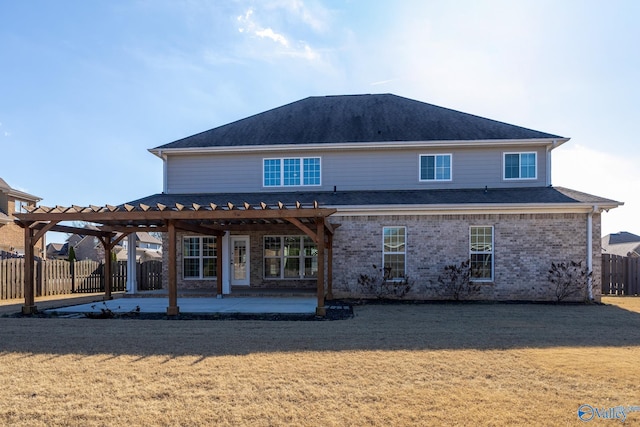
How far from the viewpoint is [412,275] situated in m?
13.5

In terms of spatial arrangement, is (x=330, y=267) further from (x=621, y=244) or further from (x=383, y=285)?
(x=621, y=244)

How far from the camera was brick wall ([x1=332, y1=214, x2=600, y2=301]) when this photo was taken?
13.2m

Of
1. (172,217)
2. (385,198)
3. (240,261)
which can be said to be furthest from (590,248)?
(172,217)

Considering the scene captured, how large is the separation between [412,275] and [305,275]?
14.5ft

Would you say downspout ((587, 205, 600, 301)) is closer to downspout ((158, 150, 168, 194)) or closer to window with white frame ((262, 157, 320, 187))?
window with white frame ((262, 157, 320, 187))

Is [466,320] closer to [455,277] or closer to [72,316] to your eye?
[455,277]

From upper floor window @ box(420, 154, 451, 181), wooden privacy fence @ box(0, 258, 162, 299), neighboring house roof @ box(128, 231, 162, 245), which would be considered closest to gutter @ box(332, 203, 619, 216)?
upper floor window @ box(420, 154, 451, 181)

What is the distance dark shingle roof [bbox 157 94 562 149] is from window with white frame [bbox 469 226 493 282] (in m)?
3.87

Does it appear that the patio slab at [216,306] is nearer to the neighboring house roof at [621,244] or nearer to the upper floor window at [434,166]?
the upper floor window at [434,166]

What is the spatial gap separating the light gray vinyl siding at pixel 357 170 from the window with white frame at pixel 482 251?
7.87 ft

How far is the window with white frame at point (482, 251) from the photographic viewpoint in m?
13.5

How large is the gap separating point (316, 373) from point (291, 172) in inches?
442

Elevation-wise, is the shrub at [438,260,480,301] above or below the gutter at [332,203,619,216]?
below

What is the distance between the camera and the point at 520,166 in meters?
15.3
